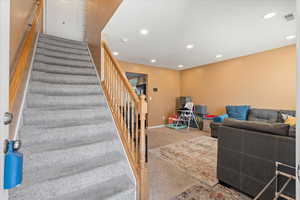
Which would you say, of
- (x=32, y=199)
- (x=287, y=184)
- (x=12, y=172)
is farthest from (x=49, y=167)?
(x=287, y=184)

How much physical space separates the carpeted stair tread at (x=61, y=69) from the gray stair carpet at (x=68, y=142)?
0.05ft

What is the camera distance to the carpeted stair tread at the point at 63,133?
1422 mm

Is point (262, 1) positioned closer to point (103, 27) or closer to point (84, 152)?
point (103, 27)

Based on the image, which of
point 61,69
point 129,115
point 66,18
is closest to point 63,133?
point 129,115

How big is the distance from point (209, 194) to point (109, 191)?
1.26m

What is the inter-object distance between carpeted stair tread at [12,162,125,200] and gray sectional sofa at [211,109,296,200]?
4.70ft

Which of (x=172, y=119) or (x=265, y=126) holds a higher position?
(x=265, y=126)

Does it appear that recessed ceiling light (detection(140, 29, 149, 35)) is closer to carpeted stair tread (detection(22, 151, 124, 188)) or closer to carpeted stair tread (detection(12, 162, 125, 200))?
carpeted stair tread (detection(22, 151, 124, 188))

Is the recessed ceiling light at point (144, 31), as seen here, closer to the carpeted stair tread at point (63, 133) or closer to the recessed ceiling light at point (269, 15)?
the carpeted stair tread at point (63, 133)

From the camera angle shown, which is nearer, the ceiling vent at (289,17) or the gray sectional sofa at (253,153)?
the gray sectional sofa at (253,153)

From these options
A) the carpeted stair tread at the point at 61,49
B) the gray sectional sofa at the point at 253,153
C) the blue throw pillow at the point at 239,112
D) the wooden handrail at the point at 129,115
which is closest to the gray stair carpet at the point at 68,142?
the wooden handrail at the point at 129,115

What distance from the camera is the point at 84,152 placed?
1.50 m

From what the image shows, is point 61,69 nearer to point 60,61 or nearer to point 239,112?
point 60,61

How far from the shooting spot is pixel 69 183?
1.20m
